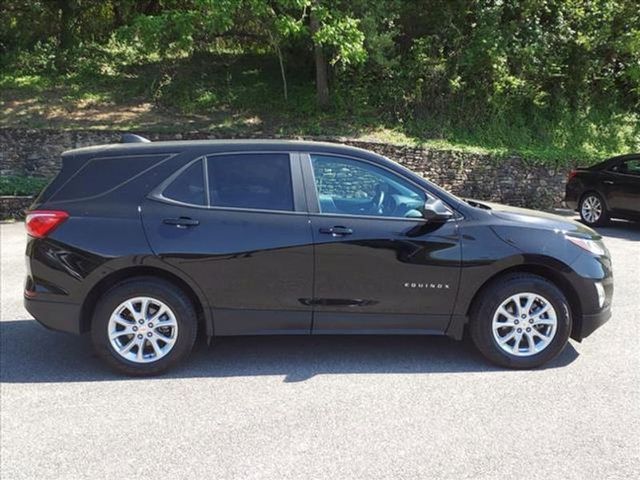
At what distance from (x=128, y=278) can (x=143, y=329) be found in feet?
1.31

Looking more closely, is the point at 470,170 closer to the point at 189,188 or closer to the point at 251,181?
the point at 251,181

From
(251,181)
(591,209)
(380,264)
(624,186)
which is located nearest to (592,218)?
(591,209)

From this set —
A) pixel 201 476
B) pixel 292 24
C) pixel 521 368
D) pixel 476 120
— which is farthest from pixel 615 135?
pixel 201 476

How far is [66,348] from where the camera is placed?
514 centimetres

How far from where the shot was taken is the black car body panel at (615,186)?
11398 millimetres

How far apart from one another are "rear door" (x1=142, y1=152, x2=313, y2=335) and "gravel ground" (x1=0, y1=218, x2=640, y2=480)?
48 centimetres

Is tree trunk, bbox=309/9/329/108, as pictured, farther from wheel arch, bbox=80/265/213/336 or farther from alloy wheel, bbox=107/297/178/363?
alloy wheel, bbox=107/297/178/363

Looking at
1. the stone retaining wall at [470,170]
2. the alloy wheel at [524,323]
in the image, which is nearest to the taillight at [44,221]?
the alloy wheel at [524,323]

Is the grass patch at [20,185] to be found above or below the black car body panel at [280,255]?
below

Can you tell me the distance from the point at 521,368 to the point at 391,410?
1280 millimetres

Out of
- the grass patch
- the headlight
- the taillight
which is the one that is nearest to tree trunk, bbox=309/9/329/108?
the grass patch

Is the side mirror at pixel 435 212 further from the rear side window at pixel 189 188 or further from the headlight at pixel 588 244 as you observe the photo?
the rear side window at pixel 189 188

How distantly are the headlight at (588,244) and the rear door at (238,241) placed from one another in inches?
80.2

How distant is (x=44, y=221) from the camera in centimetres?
448
